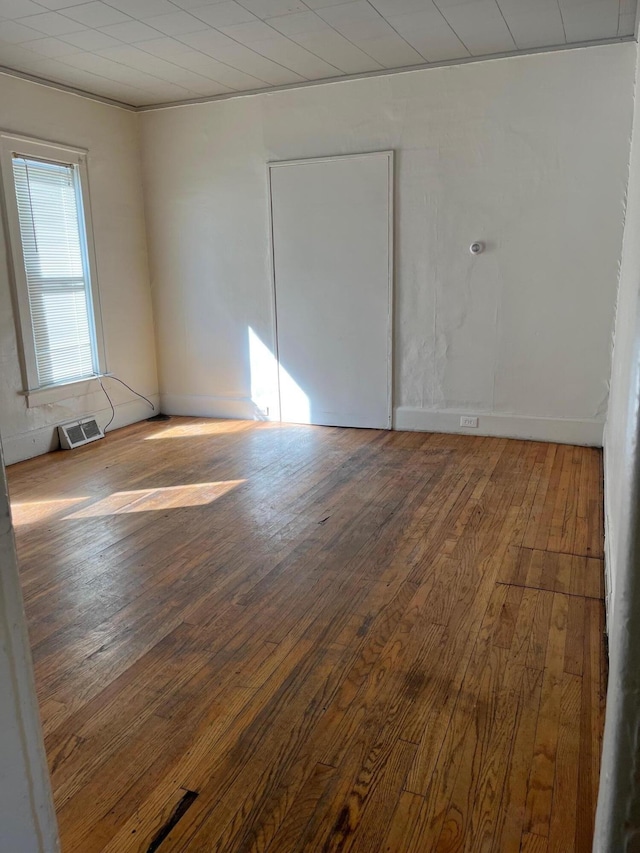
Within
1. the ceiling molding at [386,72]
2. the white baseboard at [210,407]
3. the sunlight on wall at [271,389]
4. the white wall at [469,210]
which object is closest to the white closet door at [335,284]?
the sunlight on wall at [271,389]

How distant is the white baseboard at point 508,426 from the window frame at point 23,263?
2.72m

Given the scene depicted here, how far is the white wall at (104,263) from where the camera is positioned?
4.85 m

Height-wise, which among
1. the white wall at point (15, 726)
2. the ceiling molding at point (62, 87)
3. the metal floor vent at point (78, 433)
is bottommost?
the metal floor vent at point (78, 433)

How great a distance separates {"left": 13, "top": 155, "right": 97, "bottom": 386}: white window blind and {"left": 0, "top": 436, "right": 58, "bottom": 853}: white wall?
4.85 metres

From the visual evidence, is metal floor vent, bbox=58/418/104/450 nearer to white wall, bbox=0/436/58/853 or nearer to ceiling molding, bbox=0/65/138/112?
ceiling molding, bbox=0/65/138/112

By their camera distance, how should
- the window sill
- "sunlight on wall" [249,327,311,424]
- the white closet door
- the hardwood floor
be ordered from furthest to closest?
"sunlight on wall" [249,327,311,424], the white closet door, the window sill, the hardwood floor

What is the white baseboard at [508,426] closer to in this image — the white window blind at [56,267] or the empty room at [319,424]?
the empty room at [319,424]

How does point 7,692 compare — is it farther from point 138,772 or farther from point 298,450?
point 298,450

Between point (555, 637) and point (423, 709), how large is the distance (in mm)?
696

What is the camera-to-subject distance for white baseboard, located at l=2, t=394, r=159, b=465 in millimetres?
4961

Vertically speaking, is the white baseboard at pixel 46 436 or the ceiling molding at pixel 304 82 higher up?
the ceiling molding at pixel 304 82

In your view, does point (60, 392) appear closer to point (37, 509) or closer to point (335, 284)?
point (37, 509)

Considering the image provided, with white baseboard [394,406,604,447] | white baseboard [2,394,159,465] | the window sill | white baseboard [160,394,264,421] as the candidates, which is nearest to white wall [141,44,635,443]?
white baseboard [394,406,604,447]

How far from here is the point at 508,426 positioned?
5203 mm
